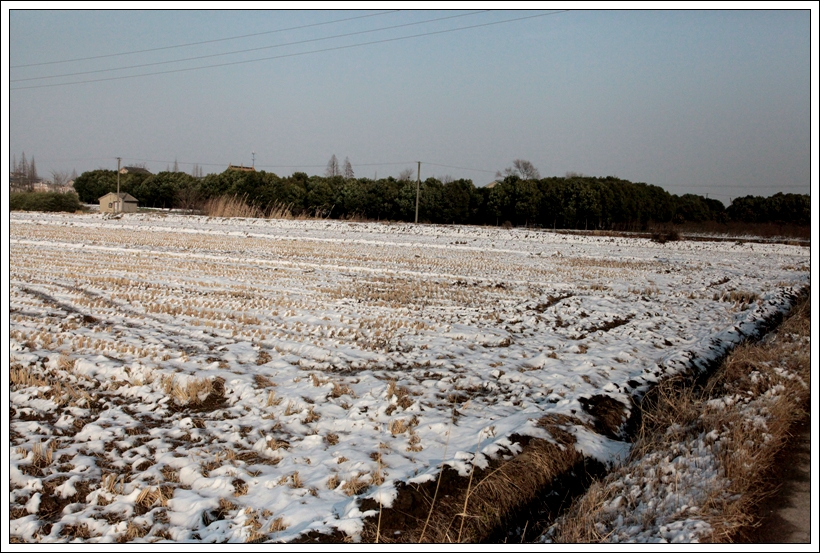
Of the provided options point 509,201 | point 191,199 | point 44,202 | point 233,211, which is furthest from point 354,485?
point 44,202

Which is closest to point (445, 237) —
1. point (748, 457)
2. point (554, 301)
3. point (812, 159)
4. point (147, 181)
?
point (554, 301)

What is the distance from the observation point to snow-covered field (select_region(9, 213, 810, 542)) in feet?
14.9

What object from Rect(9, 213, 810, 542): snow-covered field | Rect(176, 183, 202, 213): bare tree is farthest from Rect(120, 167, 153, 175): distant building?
Rect(9, 213, 810, 542): snow-covered field

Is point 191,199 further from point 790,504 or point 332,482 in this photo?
point 790,504

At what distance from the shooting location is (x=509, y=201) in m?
48.4

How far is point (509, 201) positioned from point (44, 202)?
124 ft

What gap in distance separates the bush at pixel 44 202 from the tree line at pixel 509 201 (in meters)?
8.89

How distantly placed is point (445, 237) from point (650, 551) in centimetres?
2869

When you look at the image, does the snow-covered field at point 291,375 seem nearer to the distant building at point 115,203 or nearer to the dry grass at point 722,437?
the dry grass at point 722,437

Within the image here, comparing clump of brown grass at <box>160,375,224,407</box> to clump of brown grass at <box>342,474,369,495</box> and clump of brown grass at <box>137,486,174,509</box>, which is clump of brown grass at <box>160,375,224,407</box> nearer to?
clump of brown grass at <box>137,486,174,509</box>

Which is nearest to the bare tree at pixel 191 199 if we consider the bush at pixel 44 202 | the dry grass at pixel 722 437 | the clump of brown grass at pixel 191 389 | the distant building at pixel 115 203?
the bush at pixel 44 202

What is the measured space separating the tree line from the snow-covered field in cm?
3071

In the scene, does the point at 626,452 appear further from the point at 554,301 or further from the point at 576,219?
the point at 576,219

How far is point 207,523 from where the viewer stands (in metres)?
4.25
